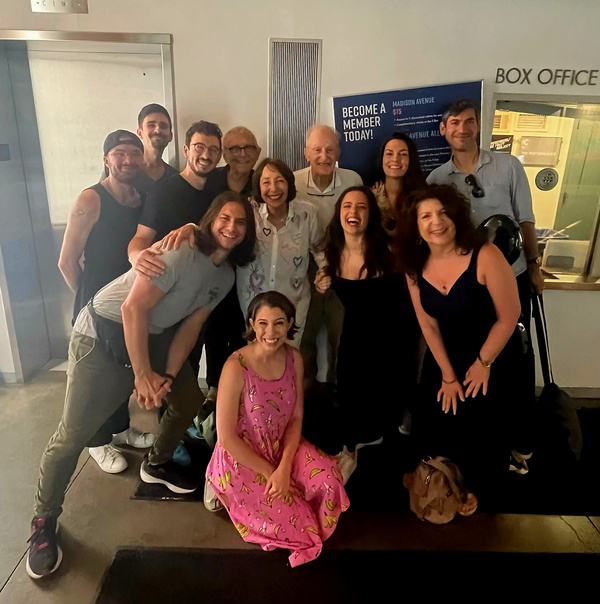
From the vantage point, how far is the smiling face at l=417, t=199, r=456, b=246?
1.78 m

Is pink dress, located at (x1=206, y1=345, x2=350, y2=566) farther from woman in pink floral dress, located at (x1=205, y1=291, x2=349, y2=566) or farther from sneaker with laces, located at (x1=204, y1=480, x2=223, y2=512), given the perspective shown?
sneaker with laces, located at (x1=204, y1=480, x2=223, y2=512)

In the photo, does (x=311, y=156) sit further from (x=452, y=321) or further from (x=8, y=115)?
(x=8, y=115)

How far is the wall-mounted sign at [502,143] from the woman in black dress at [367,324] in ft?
2.71

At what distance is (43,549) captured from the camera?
1805 mm

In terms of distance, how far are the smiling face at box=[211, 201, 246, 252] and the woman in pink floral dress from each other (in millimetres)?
313

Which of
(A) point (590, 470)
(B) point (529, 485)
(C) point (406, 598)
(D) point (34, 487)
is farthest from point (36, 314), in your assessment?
(A) point (590, 470)

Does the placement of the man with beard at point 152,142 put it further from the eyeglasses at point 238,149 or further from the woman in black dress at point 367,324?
the woman in black dress at point 367,324

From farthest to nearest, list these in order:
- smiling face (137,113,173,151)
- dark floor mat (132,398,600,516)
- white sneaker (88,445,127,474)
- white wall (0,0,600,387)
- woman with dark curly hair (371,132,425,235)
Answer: white sneaker (88,445,127,474) < dark floor mat (132,398,600,516) < woman with dark curly hair (371,132,425,235) < white wall (0,0,600,387) < smiling face (137,113,173,151)

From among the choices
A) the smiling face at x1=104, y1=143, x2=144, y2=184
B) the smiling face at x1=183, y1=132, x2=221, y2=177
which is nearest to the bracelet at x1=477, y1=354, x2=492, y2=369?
the smiling face at x1=183, y1=132, x2=221, y2=177

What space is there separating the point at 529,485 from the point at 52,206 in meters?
2.39

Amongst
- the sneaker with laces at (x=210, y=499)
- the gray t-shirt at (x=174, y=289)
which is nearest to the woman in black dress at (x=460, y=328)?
the gray t-shirt at (x=174, y=289)

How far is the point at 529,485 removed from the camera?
226 cm

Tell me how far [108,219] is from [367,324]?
1073mm

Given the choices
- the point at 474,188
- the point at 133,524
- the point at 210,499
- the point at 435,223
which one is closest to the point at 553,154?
the point at 474,188
